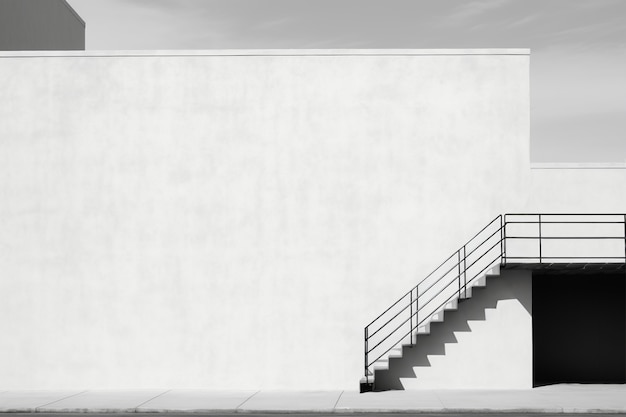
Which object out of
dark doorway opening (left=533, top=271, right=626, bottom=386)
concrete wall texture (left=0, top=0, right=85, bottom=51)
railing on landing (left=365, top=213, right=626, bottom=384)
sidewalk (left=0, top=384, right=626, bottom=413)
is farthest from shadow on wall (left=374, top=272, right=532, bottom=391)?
concrete wall texture (left=0, top=0, right=85, bottom=51)

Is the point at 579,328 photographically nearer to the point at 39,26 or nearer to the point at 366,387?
the point at 366,387

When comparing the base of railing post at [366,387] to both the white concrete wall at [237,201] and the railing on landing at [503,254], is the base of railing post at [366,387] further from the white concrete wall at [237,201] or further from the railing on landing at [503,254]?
the white concrete wall at [237,201]

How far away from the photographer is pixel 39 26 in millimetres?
31531

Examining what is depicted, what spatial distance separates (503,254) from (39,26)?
1810 cm

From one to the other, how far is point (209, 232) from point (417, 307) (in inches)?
217

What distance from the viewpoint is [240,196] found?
23203 millimetres

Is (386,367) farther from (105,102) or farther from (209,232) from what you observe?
(105,102)

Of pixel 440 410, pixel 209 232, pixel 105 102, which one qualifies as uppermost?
pixel 105 102

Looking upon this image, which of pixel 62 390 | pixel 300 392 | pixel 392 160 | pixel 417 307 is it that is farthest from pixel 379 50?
pixel 62 390

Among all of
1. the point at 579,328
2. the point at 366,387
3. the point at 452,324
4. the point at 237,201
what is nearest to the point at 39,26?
the point at 237,201

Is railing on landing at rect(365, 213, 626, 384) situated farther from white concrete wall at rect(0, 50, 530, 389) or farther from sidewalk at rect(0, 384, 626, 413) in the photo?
sidewalk at rect(0, 384, 626, 413)

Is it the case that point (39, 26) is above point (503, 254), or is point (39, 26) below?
above

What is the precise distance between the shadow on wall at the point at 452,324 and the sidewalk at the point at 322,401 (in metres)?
0.76

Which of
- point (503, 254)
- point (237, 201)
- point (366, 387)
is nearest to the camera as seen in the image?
point (366, 387)
